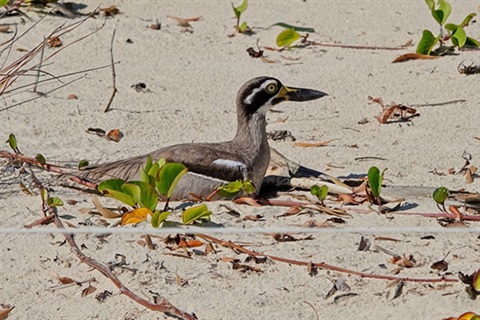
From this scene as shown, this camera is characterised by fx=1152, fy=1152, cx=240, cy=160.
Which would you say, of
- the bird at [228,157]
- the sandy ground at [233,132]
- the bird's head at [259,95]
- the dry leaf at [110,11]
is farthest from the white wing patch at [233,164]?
the dry leaf at [110,11]

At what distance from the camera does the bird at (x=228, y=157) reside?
6.39 metres

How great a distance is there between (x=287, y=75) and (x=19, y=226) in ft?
10.7

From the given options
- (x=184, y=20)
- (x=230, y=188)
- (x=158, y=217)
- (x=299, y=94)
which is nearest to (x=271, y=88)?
(x=299, y=94)

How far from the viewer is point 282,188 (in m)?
6.73

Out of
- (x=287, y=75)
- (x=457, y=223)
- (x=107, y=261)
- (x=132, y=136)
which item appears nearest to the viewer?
(x=107, y=261)

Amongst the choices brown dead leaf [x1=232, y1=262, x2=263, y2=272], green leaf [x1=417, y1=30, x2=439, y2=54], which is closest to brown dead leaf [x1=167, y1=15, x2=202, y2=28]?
green leaf [x1=417, y1=30, x2=439, y2=54]

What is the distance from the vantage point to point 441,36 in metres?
8.44

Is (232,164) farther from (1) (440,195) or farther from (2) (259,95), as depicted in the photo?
(1) (440,195)

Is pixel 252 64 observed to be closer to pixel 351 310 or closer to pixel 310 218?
pixel 310 218

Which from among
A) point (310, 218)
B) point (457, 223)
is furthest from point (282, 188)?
point (457, 223)

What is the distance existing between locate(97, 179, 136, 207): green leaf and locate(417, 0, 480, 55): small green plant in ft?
11.4

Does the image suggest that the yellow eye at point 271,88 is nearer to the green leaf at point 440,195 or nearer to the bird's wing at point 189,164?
the bird's wing at point 189,164

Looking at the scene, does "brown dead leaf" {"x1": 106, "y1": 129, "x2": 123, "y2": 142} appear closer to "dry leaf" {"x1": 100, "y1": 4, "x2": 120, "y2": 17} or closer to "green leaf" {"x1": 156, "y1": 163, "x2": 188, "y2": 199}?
"green leaf" {"x1": 156, "y1": 163, "x2": 188, "y2": 199}

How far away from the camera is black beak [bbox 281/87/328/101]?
22.8 feet
